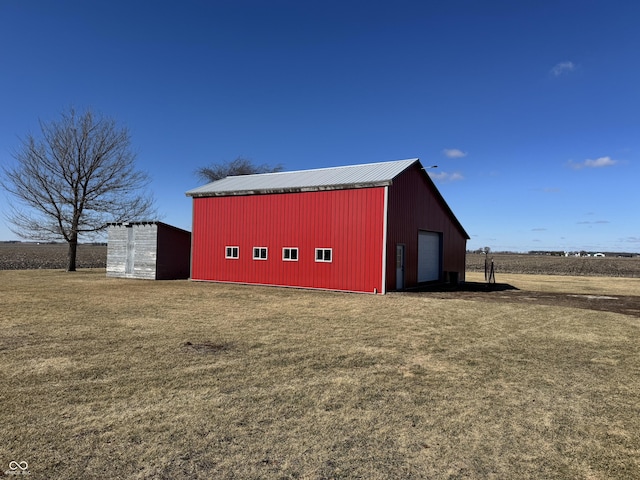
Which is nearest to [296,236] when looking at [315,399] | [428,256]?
[428,256]

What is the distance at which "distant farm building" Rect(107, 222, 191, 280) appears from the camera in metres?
26.6

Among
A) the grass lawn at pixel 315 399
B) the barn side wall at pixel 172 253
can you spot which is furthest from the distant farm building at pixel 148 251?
the grass lawn at pixel 315 399

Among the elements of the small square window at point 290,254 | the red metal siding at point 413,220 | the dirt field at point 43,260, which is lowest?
the dirt field at point 43,260

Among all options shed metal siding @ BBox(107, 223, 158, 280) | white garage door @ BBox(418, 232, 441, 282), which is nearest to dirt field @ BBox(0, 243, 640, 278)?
shed metal siding @ BBox(107, 223, 158, 280)

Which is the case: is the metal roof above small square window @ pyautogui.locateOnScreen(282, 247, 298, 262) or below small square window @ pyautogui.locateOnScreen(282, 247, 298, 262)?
above

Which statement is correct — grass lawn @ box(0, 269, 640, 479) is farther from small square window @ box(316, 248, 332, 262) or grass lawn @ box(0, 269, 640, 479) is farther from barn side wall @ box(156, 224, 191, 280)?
barn side wall @ box(156, 224, 191, 280)

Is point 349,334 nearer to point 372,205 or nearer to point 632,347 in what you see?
point 632,347

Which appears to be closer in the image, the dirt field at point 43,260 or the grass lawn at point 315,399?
the grass lawn at point 315,399

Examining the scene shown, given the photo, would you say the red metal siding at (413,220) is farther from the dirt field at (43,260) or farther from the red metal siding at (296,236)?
the dirt field at (43,260)

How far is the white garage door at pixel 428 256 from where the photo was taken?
76.5 ft

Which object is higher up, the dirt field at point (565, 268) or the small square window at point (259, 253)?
the small square window at point (259, 253)

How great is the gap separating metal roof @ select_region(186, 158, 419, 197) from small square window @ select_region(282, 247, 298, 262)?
9.95 feet

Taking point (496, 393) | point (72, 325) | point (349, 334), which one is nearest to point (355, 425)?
point (496, 393)

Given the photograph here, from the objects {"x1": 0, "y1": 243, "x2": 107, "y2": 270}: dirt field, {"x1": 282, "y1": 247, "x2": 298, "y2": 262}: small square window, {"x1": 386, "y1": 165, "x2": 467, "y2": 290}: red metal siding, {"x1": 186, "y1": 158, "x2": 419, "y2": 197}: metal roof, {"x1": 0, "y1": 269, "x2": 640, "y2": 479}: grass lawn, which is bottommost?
{"x1": 0, "y1": 269, "x2": 640, "y2": 479}: grass lawn
